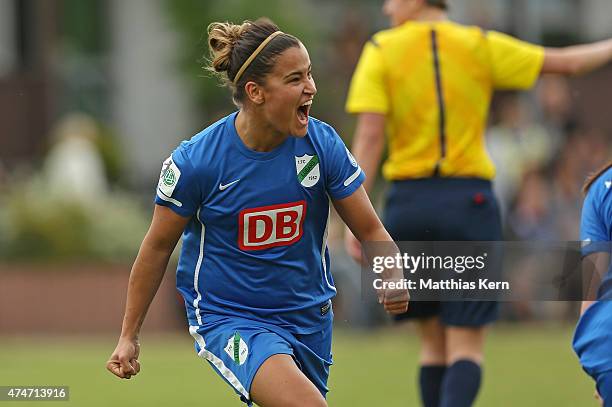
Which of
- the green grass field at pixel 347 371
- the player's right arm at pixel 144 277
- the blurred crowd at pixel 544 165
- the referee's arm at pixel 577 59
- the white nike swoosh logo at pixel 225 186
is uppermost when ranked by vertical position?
the referee's arm at pixel 577 59

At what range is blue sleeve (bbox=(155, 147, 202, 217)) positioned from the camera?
5.27 meters

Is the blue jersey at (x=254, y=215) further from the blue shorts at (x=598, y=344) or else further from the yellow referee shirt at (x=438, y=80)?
the yellow referee shirt at (x=438, y=80)

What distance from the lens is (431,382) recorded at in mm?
7184

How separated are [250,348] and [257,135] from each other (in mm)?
795

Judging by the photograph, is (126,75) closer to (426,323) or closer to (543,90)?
(543,90)

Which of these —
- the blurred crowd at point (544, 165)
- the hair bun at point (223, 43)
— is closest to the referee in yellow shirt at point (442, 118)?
the hair bun at point (223, 43)

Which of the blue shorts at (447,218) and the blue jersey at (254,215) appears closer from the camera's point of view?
the blue jersey at (254,215)

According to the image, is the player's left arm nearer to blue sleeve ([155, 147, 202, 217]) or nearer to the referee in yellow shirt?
blue sleeve ([155, 147, 202, 217])

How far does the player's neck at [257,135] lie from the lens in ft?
17.7

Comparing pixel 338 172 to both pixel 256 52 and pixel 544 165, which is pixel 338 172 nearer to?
pixel 256 52

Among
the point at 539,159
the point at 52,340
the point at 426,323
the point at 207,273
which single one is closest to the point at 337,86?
the point at 539,159

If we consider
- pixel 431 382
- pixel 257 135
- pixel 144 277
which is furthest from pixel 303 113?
pixel 431 382

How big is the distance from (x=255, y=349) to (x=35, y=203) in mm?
9908

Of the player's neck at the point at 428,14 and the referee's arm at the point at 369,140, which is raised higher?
the player's neck at the point at 428,14
